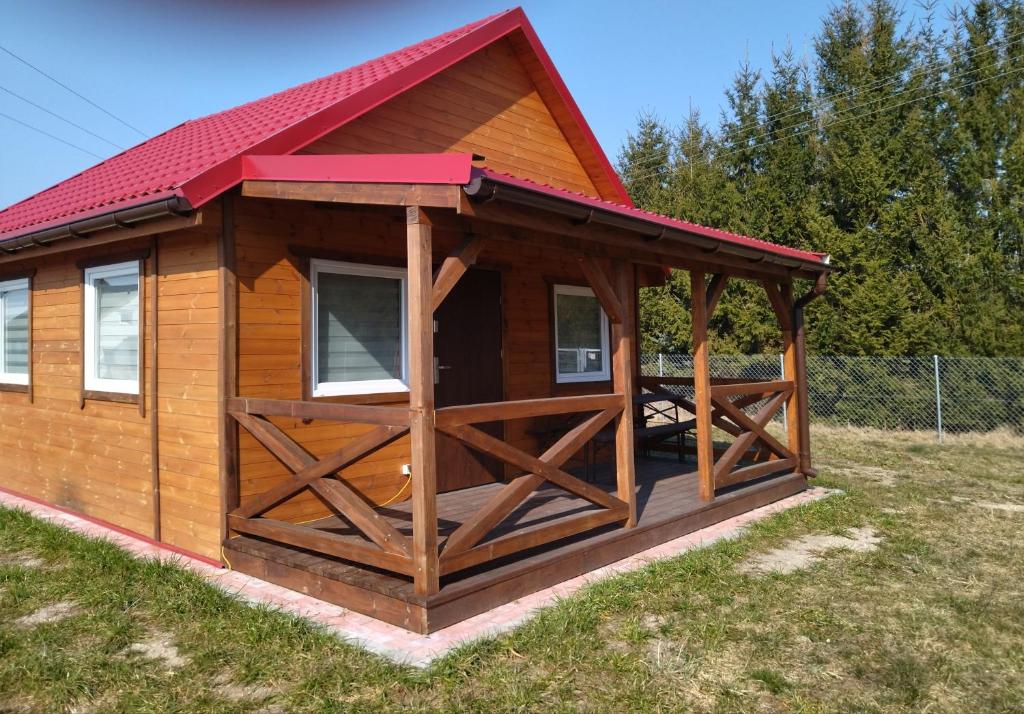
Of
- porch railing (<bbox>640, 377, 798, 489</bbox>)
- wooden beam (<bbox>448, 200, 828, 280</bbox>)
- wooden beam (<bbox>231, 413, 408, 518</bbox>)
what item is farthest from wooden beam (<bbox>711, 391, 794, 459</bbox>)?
wooden beam (<bbox>231, 413, 408, 518</bbox>)

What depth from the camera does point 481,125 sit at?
7.20 metres

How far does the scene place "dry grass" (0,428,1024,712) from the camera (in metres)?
3.06

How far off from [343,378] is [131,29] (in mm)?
12917

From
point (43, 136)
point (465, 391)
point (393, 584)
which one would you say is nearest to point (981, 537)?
point (465, 391)

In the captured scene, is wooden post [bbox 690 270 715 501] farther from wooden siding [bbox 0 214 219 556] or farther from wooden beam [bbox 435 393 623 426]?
wooden siding [bbox 0 214 219 556]

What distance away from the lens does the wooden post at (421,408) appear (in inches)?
→ 144

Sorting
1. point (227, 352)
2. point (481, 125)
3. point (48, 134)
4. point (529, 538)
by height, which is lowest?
point (529, 538)

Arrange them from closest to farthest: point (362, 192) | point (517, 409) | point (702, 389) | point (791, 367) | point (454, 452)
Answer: point (362, 192)
point (517, 409)
point (702, 389)
point (454, 452)
point (791, 367)

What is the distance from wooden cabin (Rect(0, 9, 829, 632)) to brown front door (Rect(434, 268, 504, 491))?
0.09 feet

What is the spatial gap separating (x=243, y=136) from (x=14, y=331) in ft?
12.6

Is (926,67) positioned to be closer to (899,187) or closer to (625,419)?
(899,187)

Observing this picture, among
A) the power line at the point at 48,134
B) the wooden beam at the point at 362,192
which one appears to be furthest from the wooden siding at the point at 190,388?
the power line at the point at 48,134

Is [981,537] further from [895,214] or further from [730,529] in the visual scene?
[895,214]

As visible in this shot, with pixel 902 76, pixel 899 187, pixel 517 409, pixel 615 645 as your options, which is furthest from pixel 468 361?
pixel 902 76
